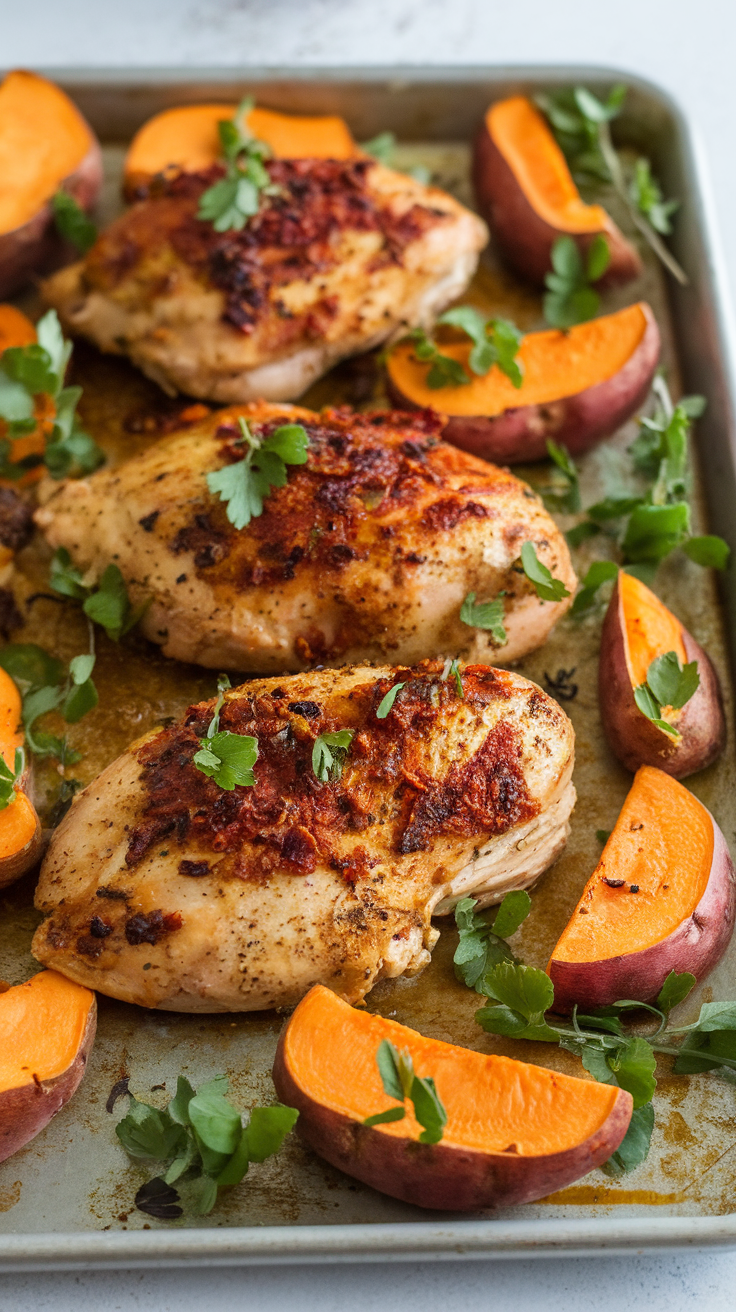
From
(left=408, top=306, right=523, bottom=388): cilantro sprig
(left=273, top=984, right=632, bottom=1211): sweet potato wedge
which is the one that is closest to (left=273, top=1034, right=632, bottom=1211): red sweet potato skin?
(left=273, top=984, right=632, bottom=1211): sweet potato wedge

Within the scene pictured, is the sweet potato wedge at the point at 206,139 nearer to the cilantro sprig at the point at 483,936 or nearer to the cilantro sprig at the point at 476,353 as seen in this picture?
the cilantro sprig at the point at 476,353

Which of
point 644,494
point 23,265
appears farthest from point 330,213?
point 644,494

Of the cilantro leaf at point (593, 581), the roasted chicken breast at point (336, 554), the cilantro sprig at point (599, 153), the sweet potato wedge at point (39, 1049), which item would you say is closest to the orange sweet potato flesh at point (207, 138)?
the cilantro sprig at point (599, 153)

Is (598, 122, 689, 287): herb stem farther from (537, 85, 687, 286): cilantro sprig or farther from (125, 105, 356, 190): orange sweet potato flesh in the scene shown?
(125, 105, 356, 190): orange sweet potato flesh

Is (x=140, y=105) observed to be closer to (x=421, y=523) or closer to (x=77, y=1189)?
(x=421, y=523)

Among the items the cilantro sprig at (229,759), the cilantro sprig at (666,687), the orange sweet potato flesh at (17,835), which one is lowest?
the orange sweet potato flesh at (17,835)

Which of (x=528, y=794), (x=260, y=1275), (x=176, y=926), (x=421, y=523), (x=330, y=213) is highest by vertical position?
(x=330, y=213)
